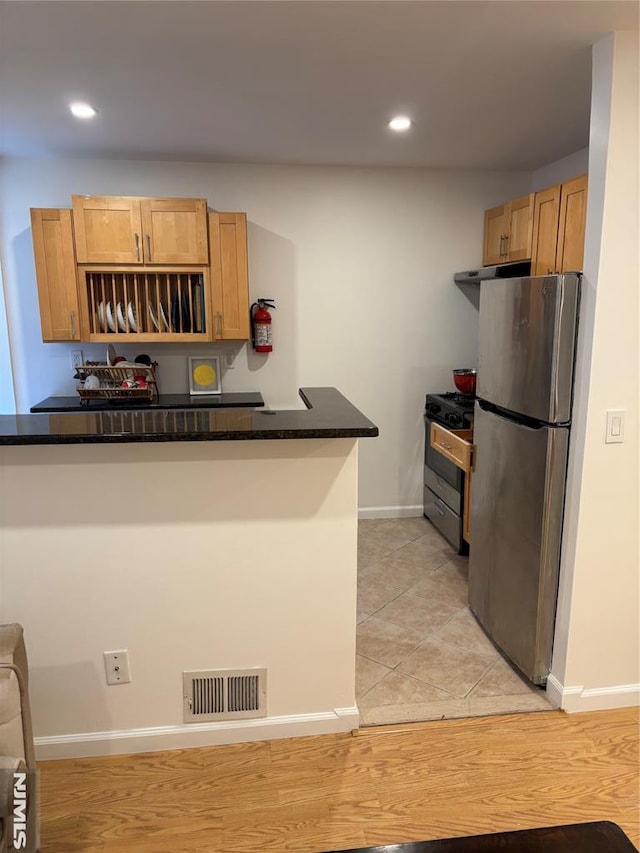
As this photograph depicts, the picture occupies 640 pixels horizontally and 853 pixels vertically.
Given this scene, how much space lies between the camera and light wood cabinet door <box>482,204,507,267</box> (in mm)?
3670

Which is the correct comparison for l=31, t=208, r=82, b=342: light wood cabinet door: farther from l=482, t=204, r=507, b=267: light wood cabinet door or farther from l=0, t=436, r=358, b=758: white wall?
l=482, t=204, r=507, b=267: light wood cabinet door

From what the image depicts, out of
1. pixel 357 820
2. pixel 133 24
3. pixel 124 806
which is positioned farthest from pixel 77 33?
pixel 357 820

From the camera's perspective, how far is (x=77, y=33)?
6.18 ft

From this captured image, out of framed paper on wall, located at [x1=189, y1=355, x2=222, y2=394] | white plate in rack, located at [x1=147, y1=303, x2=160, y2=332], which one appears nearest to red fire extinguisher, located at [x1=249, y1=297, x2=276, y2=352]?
framed paper on wall, located at [x1=189, y1=355, x2=222, y2=394]

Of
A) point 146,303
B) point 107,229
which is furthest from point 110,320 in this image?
point 107,229

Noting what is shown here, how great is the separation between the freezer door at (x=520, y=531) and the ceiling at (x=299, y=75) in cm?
137

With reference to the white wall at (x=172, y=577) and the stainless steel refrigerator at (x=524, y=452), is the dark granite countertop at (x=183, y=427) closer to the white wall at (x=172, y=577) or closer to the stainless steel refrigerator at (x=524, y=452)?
the white wall at (x=172, y=577)

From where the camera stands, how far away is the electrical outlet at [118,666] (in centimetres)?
197

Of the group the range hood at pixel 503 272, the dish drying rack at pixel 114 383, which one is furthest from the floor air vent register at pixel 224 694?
the range hood at pixel 503 272

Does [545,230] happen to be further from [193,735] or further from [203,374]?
[193,735]

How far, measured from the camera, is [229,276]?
354 centimetres

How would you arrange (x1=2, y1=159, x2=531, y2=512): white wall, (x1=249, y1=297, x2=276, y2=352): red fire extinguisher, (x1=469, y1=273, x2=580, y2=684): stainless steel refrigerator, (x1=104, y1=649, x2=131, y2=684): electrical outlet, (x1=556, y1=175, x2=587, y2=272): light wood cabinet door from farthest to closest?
(x1=249, y1=297, x2=276, y2=352): red fire extinguisher, (x1=2, y1=159, x2=531, y2=512): white wall, (x1=556, y1=175, x2=587, y2=272): light wood cabinet door, (x1=469, y1=273, x2=580, y2=684): stainless steel refrigerator, (x1=104, y1=649, x2=131, y2=684): electrical outlet

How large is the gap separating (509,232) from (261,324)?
1.69 meters

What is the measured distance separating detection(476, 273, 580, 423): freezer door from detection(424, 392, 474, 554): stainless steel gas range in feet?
3.54
